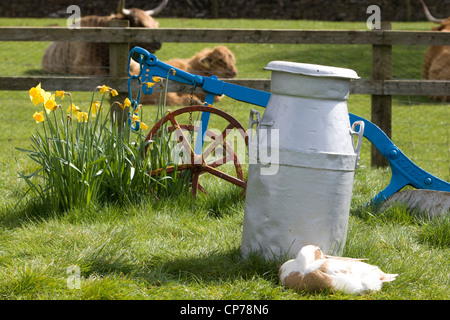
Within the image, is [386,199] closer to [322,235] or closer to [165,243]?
[322,235]

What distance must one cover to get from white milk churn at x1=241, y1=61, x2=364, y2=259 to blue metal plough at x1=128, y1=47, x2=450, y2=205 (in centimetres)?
102

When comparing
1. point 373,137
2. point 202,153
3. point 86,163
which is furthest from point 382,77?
point 86,163

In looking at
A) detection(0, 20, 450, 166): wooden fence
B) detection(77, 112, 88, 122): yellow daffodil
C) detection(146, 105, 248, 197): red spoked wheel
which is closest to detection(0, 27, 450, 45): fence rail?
detection(0, 20, 450, 166): wooden fence

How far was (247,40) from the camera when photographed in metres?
6.04

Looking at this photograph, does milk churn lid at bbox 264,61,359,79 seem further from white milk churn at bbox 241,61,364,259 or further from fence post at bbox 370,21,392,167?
fence post at bbox 370,21,392,167

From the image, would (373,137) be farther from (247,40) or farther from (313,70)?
(247,40)

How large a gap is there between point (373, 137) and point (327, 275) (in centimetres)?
163

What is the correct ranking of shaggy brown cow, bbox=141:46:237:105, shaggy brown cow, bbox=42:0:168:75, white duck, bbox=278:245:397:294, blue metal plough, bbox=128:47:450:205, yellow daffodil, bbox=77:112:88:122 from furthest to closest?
shaggy brown cow, bbox=42:0:168:75, shaggy brown cow, bbox=141:46:237:105, blue metal plough, bbox=128:47:450:205, yellow daffodil, bbox=77:112:88:122, white duck, bbox=278:245:397:294

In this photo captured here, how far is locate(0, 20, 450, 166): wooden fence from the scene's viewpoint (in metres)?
5.99

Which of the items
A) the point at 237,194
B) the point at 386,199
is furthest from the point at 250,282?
the point at 386,199

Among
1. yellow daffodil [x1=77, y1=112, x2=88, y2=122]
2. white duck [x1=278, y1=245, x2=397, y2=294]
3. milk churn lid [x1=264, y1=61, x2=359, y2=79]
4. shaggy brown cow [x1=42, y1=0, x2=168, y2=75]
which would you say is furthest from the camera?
shaggy brown cow [x1=42, y1=0, x2=168, y2=75]

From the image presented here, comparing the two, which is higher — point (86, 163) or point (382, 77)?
point (382, 77)
